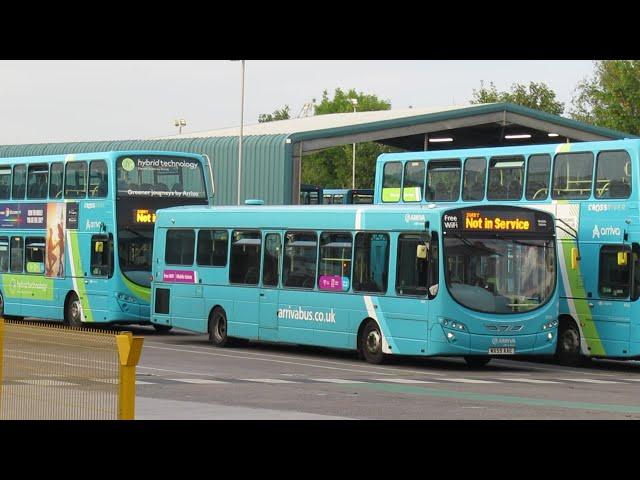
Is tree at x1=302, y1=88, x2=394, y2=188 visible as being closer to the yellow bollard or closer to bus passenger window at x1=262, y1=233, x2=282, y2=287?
bus passenger window at x1=262, y1=233, x2=282, y2=287

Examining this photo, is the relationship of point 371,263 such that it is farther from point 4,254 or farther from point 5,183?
point 5,183

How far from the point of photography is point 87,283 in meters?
33.1

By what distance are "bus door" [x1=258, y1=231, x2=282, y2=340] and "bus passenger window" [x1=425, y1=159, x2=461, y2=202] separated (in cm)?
375

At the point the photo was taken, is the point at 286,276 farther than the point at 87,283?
No

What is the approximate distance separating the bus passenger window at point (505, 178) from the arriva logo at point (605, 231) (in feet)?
6.93

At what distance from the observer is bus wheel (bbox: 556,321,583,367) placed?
2627 cm

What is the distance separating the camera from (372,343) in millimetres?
25062

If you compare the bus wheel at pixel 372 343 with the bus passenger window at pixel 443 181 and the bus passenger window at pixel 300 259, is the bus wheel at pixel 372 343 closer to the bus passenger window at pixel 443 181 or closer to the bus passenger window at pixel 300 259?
the bus passenger window at pixel 300 259

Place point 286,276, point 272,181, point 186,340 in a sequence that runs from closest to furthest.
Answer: point 286,276 < point 186,340 < point 272,181

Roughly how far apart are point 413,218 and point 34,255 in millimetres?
13760
